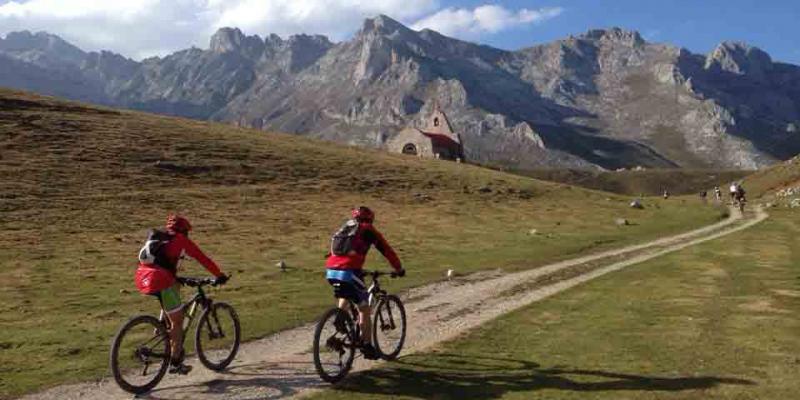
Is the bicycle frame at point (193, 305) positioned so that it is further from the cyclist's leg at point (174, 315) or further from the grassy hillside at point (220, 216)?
the grassy hillside at point (220, 216)

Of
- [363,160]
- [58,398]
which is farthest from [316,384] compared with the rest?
[363,160]

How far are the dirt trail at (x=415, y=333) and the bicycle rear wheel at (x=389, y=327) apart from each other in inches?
22.5

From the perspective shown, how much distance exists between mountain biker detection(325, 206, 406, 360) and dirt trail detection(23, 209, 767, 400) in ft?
4.40

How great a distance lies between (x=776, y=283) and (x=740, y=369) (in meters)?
13.7

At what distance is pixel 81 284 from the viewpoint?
2870 cm

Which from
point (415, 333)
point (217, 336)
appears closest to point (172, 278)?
point (217, 336)

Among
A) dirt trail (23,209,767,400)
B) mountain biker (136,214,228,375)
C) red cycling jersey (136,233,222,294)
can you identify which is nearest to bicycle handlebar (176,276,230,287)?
mountain biker (136,214,228,375)

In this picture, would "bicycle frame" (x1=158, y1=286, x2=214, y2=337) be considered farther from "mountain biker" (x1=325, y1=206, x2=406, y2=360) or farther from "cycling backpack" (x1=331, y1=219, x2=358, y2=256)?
"cycling backpack" (x1=331, y1=219, x2=358, y2=256)

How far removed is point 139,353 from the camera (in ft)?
45.3

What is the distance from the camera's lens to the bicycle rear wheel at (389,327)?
1634cm

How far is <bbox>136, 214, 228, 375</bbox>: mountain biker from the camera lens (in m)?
13.8

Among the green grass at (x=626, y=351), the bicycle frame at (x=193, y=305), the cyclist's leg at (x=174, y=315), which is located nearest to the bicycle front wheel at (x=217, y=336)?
the bicycle frame at (x=193, y=305)

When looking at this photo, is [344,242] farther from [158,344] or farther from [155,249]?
[158,344]

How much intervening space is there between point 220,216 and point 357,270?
3953 centimetres
